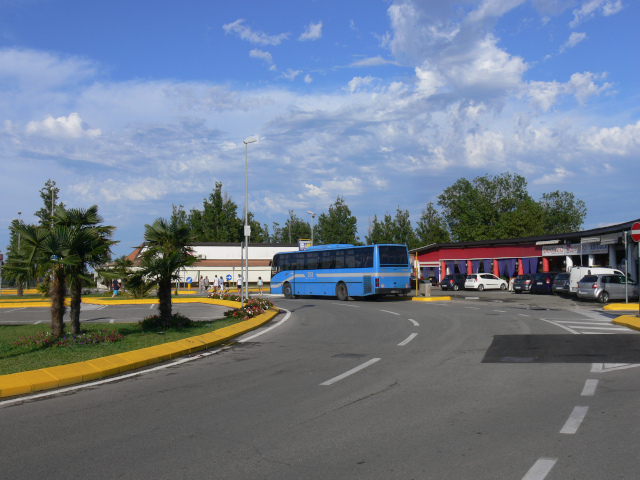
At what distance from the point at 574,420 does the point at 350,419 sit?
8.39 ft

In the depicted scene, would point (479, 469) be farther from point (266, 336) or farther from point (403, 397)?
point (266, 336)

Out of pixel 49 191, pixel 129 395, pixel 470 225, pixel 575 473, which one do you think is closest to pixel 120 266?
pixel 129 395

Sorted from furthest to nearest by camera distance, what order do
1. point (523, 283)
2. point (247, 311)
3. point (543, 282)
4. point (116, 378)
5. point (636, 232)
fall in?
point (523, 283) → point (543, 282) → point (247, 311) → point (636, 232) → point (116, 378)

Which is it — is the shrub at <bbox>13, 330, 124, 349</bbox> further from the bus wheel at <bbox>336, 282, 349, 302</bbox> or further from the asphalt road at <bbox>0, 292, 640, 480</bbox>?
the bus wheel at <bbox>336, 282, 349, 302</bbox>

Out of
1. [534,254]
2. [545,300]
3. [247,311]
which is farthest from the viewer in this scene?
[534,254]

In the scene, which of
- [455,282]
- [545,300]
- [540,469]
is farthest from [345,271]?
[540,469]

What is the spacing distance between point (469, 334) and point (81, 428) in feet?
35.7

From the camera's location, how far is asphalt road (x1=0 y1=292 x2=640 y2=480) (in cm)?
491

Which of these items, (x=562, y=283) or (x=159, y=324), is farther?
(x=562, y=283)

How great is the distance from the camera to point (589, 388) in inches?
308

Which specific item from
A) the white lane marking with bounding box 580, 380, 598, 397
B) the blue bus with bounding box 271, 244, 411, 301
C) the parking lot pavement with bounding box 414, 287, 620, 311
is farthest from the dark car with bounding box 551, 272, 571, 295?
the white lane marking with bounding box 580, 380, 598, 397

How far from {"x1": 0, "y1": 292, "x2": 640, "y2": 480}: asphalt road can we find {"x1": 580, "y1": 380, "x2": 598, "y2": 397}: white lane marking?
0.05ft

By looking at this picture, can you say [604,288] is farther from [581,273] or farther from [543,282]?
[543,282]

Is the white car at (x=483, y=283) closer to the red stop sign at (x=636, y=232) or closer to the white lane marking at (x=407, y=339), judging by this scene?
the red stop sign at (x=636, y=232)
